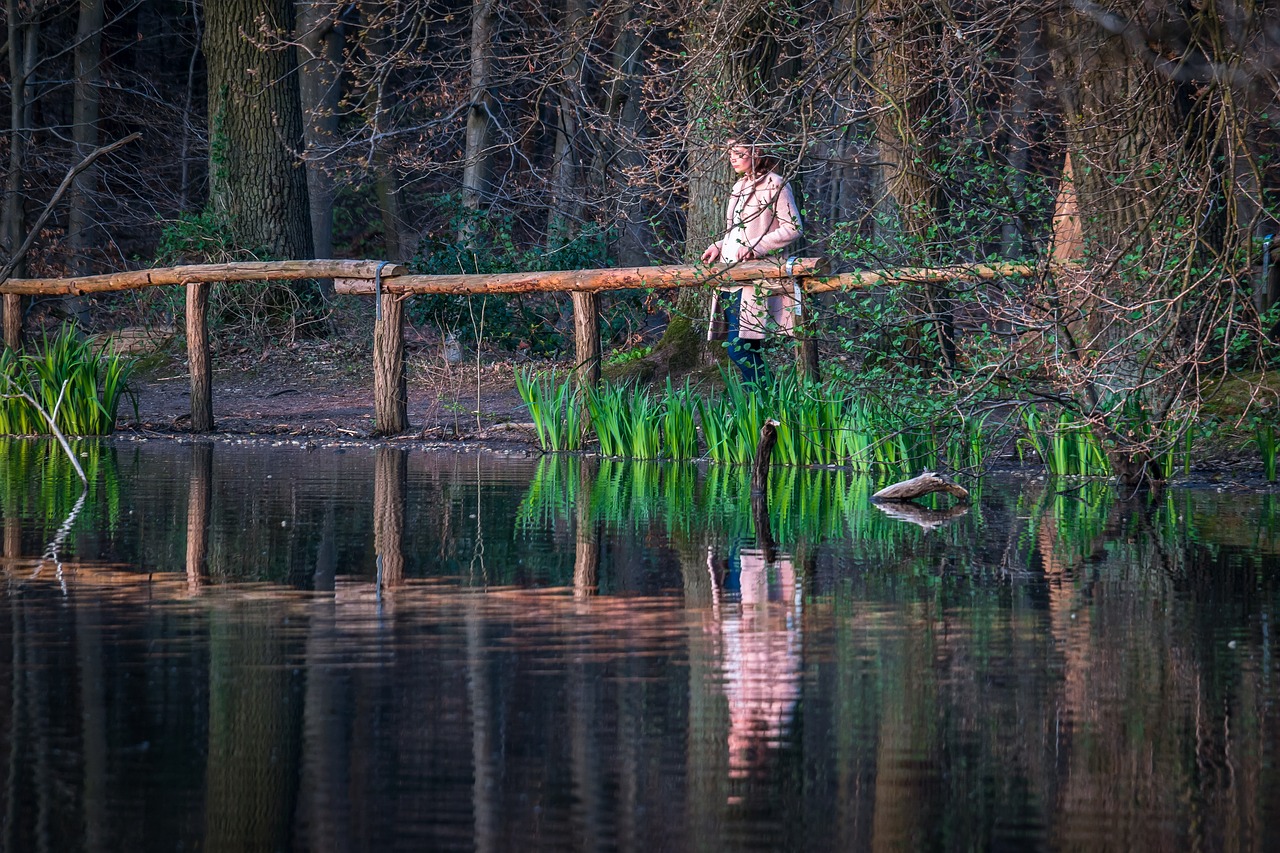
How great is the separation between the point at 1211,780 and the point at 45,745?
2.17 metres

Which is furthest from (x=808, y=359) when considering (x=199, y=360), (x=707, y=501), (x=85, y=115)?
(x=85, y=115)

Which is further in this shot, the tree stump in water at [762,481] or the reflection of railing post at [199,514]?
the tree stump in water at [762,481]

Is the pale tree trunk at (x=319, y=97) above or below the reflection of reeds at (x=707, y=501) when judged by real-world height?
above

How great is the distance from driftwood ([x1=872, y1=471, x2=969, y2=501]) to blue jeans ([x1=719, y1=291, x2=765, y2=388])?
2.34 metres

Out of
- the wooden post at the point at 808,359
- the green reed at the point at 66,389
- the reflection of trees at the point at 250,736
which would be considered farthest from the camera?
the green reed at the point at 66,389

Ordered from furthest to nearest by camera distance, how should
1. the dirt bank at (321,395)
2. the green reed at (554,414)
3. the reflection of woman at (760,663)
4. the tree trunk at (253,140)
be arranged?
the tree trunk at (253,140)
the dirt bank at (321,395)
the green reed at (554,414)
the reflection of woman at (760,663)

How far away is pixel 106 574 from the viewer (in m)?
5.45

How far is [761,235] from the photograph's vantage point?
10094mm

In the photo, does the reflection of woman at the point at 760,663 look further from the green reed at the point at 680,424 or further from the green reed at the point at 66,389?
the green reed at the point at 66,389

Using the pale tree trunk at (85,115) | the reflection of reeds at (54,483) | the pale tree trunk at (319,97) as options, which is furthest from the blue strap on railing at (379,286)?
the pale tree trunk at (85,115)

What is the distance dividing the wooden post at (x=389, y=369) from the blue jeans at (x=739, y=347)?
2.44 meters

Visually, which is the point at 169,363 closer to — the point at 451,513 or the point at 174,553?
the point at 451,513

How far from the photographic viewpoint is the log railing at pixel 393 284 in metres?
9.99

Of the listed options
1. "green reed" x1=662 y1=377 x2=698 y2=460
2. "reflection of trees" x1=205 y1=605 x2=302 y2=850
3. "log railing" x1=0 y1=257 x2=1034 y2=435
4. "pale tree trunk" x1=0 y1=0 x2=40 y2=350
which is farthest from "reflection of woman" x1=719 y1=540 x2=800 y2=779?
"pale tree trunk" x1=0 y1=0 x2=40 y2=350
